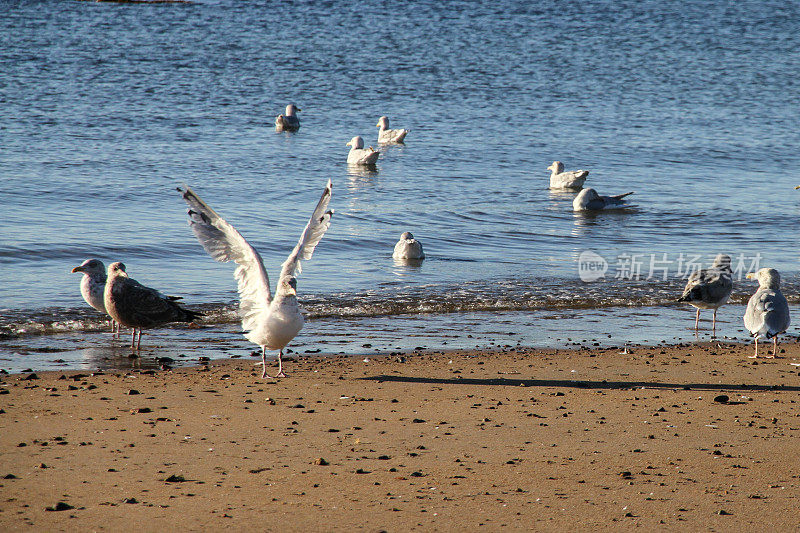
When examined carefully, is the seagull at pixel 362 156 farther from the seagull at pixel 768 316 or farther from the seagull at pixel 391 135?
Answer: the seagull at pixel 768 316

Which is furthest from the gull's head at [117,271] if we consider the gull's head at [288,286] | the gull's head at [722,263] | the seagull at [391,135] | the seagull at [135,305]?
the seagull at [391,135]

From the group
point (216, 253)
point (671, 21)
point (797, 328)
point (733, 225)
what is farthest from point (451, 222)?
point (671, 21)

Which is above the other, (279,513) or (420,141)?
(420,141)

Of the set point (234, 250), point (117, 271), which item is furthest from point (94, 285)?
point (234, 250)

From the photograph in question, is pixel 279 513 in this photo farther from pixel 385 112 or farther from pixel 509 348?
pixel 385 112

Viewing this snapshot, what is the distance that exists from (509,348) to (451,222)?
6810 millimetres

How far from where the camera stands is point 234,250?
7.36 m

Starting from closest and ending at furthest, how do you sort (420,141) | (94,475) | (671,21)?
(94,475) → (420,141) → (671,21)

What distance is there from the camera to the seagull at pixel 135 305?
786cm

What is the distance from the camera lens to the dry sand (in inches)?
174

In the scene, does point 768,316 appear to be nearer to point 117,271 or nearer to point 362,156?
point 117,271

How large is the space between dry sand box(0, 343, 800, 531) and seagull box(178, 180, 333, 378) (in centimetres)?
37

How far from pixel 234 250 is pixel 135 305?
3.85 feet

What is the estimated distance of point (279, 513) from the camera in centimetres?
439
